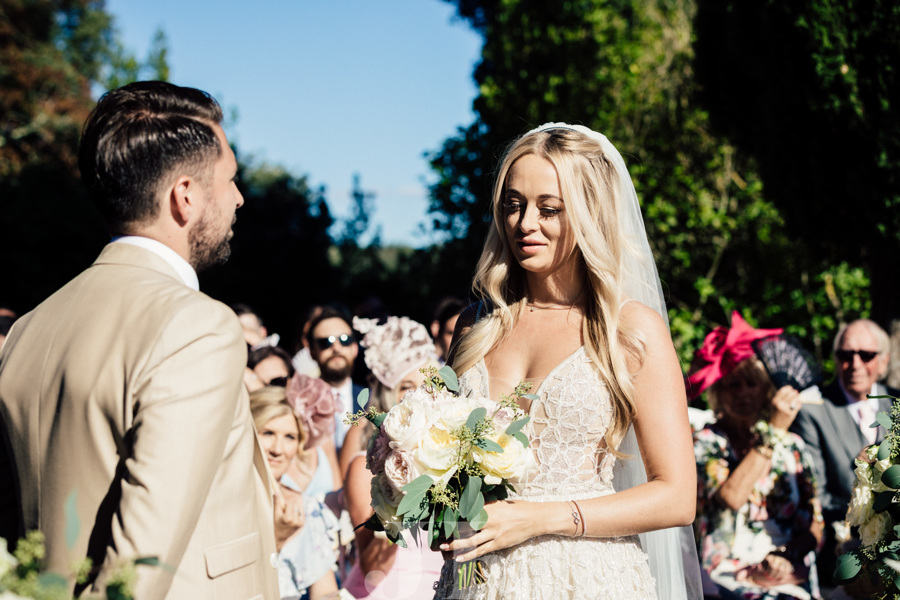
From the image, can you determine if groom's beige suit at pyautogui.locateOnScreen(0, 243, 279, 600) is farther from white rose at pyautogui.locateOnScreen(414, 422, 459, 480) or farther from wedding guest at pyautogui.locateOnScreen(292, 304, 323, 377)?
wedding guest at pyautogui.locateOnScreen(292, 304, 323, 377)

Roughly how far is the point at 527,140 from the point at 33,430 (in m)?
1.89

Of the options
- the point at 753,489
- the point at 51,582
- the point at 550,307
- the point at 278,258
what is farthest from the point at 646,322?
the point at 278,258

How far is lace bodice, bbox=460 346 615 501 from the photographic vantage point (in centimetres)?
247

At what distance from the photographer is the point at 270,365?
529cm

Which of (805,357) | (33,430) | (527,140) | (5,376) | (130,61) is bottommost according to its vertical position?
(805,357)

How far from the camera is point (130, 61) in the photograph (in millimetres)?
12945

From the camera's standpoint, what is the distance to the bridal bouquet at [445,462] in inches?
78.9

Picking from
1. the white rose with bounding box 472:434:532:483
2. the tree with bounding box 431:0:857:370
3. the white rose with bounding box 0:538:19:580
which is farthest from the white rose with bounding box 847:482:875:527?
the tree with bounding box 431:0:857:370

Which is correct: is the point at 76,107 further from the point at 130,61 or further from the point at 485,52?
the point at 485,52

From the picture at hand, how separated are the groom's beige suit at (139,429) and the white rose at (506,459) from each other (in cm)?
65

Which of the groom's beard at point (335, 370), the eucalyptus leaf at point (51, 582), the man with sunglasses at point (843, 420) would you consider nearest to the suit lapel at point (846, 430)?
the man with sunglasses at point (843, 420)

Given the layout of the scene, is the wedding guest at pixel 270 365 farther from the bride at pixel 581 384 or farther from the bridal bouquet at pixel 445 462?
the bridal bouquet at pixel 445 462

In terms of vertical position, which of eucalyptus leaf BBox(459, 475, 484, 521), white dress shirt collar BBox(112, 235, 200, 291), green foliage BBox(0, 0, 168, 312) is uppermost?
green foliage BBox(0, 0, 168, 312)

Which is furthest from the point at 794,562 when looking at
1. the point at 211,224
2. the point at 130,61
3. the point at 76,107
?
the point at 76,107
